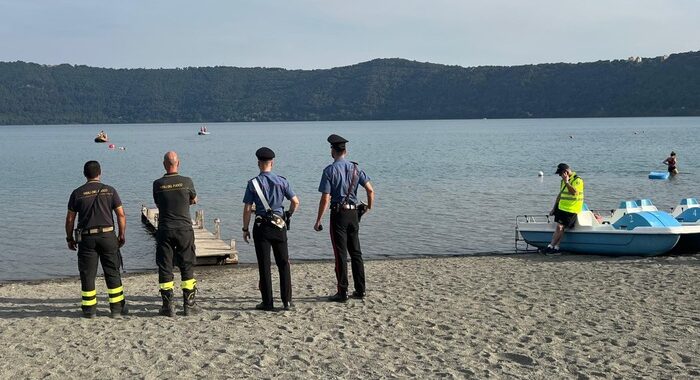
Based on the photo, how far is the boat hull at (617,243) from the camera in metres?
14.0

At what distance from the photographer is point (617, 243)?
14.3m

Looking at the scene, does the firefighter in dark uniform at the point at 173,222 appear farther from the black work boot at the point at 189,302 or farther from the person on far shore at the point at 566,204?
the person on far shore at the point at 566,204

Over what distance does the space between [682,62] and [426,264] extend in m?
195

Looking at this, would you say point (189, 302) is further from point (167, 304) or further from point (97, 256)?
point (97, 256)

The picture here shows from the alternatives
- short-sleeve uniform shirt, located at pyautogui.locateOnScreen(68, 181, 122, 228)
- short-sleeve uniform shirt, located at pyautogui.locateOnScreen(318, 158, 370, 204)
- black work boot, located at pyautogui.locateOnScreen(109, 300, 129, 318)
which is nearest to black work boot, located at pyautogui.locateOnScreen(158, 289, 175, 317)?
black work boot, located at pyautogui.locateOnScreen(109, 300, 129, 318)

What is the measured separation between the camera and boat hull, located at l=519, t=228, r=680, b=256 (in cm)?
1396

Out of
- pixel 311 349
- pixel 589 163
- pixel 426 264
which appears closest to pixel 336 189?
pixel 311 349

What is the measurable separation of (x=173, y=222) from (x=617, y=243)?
8.96 metres

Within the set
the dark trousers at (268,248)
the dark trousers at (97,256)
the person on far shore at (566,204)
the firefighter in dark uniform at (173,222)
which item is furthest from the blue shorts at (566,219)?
the dark trousers at (97,256)

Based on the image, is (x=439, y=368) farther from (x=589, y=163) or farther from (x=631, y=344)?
(x=589, y=163)

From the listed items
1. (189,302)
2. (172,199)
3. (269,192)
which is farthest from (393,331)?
(172,199)

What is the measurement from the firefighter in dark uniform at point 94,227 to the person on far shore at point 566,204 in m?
8.45

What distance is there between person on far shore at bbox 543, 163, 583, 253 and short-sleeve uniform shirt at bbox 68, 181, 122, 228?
Answer: 8529mm

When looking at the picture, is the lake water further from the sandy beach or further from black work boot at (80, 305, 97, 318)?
black work boot at (80, 305, 97, 318)
